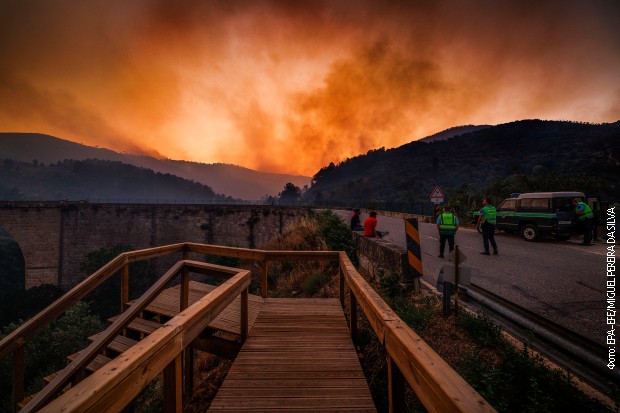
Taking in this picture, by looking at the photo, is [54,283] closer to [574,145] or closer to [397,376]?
[397,376]

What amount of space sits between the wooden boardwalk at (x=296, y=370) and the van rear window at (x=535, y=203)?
1121cm

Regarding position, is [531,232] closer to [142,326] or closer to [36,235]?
[142,326]

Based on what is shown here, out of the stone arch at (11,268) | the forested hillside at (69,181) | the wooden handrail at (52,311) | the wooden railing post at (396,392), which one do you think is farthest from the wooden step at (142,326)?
the forested hillside at (69,181)

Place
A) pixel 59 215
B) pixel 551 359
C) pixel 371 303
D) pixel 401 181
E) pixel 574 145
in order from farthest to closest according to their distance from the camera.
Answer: pixel 401 181 < pixel 574 145 < pixel 59 215 < pixel 551 359 < pixel 371 303

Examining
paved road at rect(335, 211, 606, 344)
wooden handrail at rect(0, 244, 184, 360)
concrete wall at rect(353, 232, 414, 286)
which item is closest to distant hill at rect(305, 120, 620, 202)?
paved road at rect(335, 211, 606, 344)

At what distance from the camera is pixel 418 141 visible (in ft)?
355

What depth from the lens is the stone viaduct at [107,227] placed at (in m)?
32.5

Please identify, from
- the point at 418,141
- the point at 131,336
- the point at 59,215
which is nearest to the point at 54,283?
the point at 59,215

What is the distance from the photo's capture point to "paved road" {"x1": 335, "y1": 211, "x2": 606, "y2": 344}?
14.1 ft

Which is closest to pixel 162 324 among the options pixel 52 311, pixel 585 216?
pixel 52 311

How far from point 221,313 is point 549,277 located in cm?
746

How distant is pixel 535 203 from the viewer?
428 inches

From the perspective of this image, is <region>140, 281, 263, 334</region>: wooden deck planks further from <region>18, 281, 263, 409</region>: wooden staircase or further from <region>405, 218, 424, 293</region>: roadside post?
<region>405, 218, 424, 293</region>: roadside post

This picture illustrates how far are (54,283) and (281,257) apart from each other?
4462 cm
